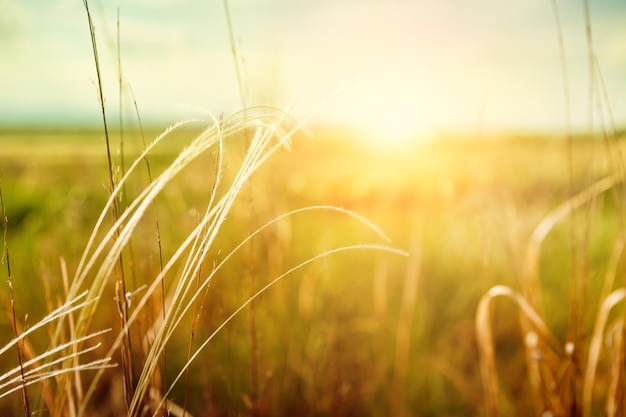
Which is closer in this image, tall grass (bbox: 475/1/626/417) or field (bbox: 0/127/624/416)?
tall grass (bbox: 475/1/626/417)

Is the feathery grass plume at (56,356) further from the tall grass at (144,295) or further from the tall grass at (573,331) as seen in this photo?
the tall grass at (573,331)

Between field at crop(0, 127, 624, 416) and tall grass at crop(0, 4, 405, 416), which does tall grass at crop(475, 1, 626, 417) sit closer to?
field at crop(0, 127, 624, 416)

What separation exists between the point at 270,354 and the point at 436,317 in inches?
34.0

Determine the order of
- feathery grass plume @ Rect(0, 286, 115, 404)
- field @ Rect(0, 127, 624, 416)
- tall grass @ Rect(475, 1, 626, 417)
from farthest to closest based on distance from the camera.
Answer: field @ Rect(0, 127, 624, 416) → tall grass @ Rect(475, 1, 626, 417) → feathery grass plume @ Rect(0, 286, 115, 404)

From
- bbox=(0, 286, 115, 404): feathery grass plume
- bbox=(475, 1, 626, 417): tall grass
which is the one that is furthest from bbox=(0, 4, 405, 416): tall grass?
bbox=(475, 1, 626, 417): tall grass

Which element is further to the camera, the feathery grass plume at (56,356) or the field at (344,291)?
the field at (344,291)

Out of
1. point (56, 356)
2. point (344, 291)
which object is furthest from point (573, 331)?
point (56, 356)

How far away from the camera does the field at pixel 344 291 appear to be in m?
1.19

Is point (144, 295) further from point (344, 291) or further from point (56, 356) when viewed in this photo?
point (344, 291)

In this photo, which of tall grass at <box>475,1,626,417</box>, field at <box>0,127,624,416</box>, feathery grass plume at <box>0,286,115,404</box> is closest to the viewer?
feathery grass plume at <box>0,286,115,404</box>

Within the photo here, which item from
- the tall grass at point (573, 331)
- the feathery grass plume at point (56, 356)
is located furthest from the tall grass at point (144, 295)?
→ the tall grass at point (573, 331)

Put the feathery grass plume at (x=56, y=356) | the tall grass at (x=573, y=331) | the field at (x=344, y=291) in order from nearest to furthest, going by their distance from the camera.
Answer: the feathery grass plume at (x=56, y=356) < the tall grass at (x=573, y=331) < the field at (x=344, y=291)

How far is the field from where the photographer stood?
1.19 meters

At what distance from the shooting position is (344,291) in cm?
191
